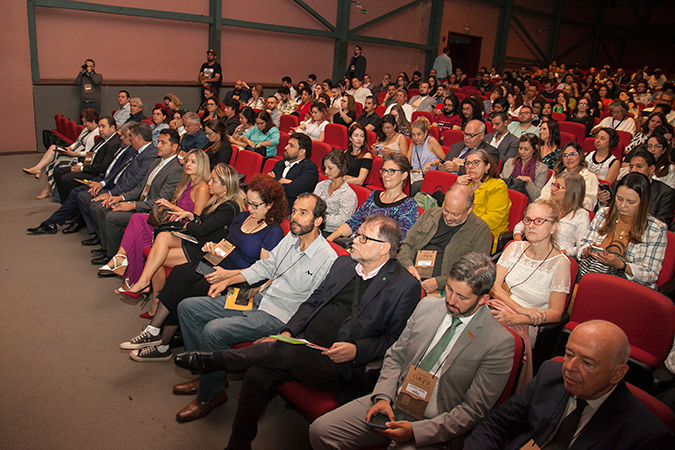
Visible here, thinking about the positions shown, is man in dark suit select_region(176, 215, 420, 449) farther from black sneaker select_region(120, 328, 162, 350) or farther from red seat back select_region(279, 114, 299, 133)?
red seat back select_region(279, 114, 299, 133)

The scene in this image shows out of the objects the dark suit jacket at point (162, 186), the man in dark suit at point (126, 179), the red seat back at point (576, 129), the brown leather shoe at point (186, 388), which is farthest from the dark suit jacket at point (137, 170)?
the red seat back at point (576, 129)

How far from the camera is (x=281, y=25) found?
10.9m

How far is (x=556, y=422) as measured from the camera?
1.56 meters

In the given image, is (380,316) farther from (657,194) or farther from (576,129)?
(576,129)

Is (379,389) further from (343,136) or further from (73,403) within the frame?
(343,136)

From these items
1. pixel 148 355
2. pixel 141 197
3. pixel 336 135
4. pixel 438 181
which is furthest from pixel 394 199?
pixel 336 135

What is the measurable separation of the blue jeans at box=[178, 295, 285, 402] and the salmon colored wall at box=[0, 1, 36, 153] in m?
7.56

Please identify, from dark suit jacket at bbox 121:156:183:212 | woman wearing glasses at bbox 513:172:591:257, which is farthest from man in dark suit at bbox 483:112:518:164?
dark suit jacket at bbox 121:156:183:212

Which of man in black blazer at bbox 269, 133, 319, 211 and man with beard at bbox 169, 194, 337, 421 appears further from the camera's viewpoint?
man in black blazer at bbox 269, 133, 319, 211

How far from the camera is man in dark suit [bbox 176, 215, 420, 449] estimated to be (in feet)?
6.55

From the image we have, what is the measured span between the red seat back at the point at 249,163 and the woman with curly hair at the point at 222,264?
70.4 inches

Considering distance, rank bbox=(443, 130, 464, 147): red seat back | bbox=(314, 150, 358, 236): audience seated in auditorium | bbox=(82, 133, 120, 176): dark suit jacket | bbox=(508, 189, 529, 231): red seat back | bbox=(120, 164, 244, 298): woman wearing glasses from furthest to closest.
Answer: bbox=(443, 130, 464, 147): red seat back, bbox=(82, 133, 120, 176): dark suit jacket, bbox=(314, 150, 358, 236): audience seated in auditorium, bbox=(508, 189, 529, 231): red seat back, bbox=(120, 164, 244, 298): woman wearing glasses

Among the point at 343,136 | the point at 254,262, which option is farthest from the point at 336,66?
the point at 254,262

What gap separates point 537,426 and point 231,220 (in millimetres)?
2385
